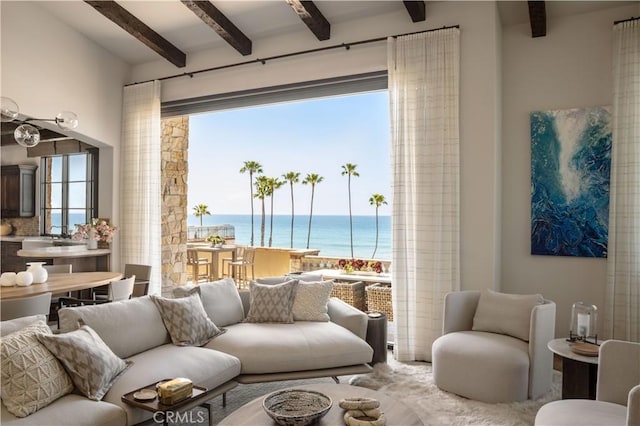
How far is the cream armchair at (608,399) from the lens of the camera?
6.88 ft

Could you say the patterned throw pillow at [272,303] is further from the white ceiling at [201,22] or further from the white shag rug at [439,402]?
the white ceiling at [201,22]

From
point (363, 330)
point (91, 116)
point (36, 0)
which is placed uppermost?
point (36, 0)

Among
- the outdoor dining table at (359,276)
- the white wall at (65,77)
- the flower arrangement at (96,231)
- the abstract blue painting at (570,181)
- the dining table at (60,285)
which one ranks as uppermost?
the white wall at (65,77)

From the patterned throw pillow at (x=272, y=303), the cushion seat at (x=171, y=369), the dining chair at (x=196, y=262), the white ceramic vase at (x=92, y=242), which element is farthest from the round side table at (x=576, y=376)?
the dining chair at (x=196, y=262)

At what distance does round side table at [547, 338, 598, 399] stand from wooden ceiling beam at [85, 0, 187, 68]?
5.44 meters

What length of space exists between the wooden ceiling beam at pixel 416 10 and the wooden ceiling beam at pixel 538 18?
3.14 ft

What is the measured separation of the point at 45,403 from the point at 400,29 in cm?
431

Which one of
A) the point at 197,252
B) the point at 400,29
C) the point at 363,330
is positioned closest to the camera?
the point at 363,330

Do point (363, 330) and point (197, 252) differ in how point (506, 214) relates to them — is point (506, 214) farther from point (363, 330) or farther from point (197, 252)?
point (197, 252)

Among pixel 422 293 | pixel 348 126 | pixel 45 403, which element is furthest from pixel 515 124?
pixel 348 126

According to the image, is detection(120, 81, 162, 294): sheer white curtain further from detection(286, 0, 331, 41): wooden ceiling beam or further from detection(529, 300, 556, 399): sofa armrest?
detection(529, 300, 556, 399): sofa armrest

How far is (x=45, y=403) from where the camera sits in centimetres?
218

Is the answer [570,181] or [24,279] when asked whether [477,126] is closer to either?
[570,181]

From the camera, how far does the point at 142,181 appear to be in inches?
241
